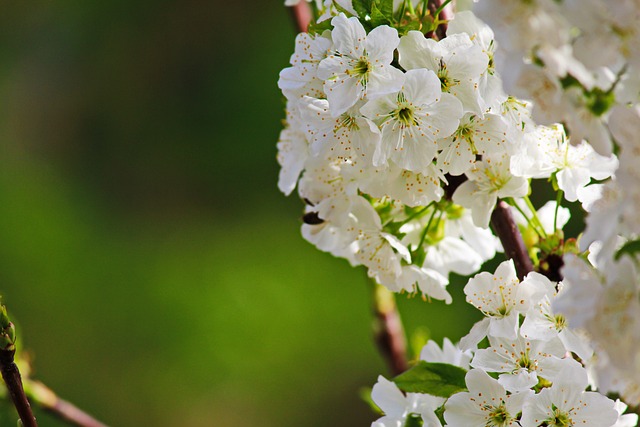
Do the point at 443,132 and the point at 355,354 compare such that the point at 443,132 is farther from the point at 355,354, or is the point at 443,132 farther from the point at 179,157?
the point at 179,157

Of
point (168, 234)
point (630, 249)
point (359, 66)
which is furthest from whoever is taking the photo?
point (168, 234)

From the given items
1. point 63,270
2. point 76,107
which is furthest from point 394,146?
point 76,107

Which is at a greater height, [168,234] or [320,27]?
[320,27]

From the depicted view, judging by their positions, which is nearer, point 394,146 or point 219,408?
point 394,146

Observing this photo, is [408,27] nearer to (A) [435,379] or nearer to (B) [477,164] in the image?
(B) [477,164]

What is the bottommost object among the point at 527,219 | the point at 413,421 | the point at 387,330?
the point at 387,330

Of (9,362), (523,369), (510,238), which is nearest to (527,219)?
(510,238)
